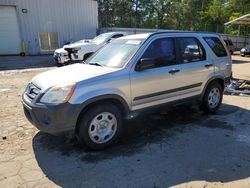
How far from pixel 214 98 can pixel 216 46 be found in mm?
1199

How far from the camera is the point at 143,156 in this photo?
4203 millimetres

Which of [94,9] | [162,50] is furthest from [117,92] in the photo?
[94,9]

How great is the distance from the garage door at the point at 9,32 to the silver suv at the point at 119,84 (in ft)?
56.1

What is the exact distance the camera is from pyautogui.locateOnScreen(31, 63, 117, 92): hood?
4125 millimetres

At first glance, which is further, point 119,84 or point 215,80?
point 215,80

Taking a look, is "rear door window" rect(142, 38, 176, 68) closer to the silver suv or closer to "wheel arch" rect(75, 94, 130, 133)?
the silver suv

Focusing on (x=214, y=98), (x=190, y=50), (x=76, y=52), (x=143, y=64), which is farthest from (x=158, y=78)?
(x=76, y=52)

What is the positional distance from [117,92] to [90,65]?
38.8 inches

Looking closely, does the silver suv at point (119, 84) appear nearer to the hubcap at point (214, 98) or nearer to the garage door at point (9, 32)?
the hubcap at point (214, 98)

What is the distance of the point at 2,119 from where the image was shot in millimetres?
5898

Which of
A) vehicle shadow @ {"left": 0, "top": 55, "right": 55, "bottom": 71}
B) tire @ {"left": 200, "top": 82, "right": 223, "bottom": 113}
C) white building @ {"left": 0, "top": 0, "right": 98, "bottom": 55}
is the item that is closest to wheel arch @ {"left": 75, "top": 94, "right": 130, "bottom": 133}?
tire @ {"left": 200, "top": 82, "right": 223, "bottom": 113}

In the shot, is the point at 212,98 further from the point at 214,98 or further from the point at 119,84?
the point at 119,84

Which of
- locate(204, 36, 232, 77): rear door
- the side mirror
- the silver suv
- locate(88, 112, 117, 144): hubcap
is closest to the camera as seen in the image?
the silver suv

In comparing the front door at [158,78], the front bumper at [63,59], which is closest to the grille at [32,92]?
the front door at [158,78]
